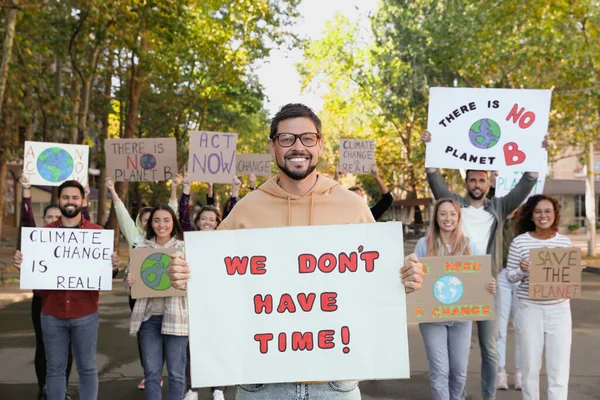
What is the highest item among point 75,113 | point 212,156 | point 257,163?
point 75,113

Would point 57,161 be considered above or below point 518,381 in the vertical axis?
above

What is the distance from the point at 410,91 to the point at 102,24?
78.5 feet

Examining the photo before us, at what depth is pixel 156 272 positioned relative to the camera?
5.71 metres

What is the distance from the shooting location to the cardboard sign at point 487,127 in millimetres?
6461

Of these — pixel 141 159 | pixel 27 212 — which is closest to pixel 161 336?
pixel 27 212

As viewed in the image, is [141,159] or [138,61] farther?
[138,61]

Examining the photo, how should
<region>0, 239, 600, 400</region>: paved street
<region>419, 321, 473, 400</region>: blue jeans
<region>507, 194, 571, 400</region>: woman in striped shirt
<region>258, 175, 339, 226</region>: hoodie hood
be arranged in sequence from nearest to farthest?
<region>258, 175, 339, 226</region>: hoodie hood
<region>507, 194, 571, 400</region>: woman in striped shirt
<region>419, 321, 473, 400</region>: blue jeans
<region>0, 239, 600, 400</region>: paved street

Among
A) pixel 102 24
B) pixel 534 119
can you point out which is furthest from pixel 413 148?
pixel 534 119

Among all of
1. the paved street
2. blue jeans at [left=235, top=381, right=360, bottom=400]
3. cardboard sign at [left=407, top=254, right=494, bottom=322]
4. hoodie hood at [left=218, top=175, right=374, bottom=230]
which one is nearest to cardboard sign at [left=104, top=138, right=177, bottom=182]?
the paved street

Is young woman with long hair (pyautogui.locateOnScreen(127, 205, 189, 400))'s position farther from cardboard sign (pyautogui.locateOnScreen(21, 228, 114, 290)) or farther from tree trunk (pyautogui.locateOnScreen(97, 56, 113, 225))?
tree trunk (pyautogui.locateOnScreen(97, 56, 113, 225))

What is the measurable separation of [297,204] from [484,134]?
3.87 metres

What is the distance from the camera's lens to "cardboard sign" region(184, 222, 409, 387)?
9.71 feet

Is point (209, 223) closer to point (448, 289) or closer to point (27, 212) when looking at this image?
point (27, 212)

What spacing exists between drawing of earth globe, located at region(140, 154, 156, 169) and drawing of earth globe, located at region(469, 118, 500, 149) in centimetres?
520
